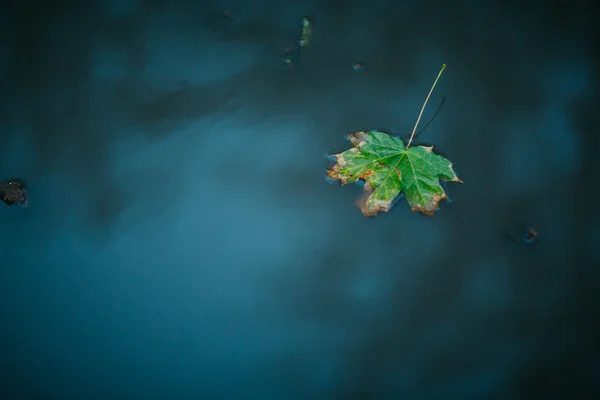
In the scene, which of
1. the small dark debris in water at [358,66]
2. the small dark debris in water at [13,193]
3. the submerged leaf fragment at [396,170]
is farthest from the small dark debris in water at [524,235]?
the small dark debris in water at [13,193]

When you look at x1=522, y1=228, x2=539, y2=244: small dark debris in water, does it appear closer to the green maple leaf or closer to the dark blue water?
the dark blue water

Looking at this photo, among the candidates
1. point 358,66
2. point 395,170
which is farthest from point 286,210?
point 358,66

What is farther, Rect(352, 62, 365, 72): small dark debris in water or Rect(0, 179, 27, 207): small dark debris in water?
Rect(352, 62, 365, 72): small dark debris in water

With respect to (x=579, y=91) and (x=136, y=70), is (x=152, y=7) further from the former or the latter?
(x=579, y=91)

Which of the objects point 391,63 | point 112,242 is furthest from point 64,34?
point 391,63

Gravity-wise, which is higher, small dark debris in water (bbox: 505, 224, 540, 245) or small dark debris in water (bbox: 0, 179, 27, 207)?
small dark debris in water (bbox: 505, 224, 540, 245)

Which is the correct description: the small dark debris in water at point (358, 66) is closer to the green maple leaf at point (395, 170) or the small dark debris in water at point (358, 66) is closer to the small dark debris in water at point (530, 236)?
the green maple leaf at point (395, 170)

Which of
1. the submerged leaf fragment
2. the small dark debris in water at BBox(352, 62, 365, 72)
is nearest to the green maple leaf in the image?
the submerged leaf fragment
